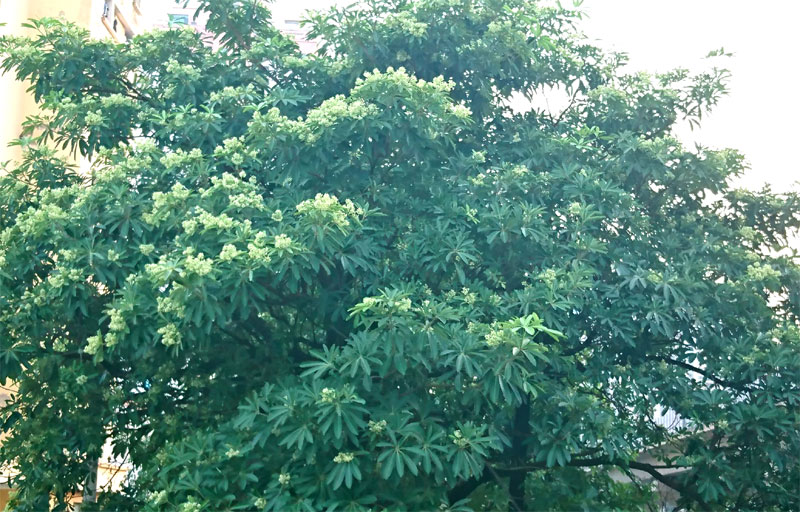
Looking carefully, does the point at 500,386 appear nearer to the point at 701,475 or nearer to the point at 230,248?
the point at 230,248

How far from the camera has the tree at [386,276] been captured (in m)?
6.71

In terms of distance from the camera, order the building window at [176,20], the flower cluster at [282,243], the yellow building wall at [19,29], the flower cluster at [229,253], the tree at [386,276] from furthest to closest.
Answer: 1. the yellow building wall at [19,29]
2. the building window at [176,20]
3. the tree at [386,276]
4. the flower cluster at [282,243]
5. the flower cluster at [229,253]

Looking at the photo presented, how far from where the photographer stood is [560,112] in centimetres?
1002

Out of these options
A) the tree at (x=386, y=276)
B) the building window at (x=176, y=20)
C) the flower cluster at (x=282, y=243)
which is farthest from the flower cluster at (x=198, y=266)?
the building window at (x=176, y=20)

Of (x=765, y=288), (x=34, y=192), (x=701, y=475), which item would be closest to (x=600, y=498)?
(x=701, y=475)

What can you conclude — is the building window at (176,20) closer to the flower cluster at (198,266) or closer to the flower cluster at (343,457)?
the flower cluster at (198,266)

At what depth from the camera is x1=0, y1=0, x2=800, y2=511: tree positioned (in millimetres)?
6711

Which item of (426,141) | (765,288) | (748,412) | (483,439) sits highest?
(426,141)

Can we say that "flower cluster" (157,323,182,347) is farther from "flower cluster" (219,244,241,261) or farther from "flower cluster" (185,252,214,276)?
Result: "flower cluster" (219,244,241,261)

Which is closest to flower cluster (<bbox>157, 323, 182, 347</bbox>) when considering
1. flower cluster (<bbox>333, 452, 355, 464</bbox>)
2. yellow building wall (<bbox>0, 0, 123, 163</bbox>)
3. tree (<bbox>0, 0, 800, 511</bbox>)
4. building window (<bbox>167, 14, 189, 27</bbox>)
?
tree (<bbox>0, 0, 800, 511</bbox>)

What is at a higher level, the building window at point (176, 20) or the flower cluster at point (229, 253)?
the building window at point (176, 20)

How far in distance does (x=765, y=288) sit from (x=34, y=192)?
7427 millimetres

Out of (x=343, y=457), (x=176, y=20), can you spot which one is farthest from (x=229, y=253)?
(x=176, y=20)

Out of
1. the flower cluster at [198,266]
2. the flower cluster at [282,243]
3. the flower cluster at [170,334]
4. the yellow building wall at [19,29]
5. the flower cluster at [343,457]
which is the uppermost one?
the yellow building wall at [19,29]
